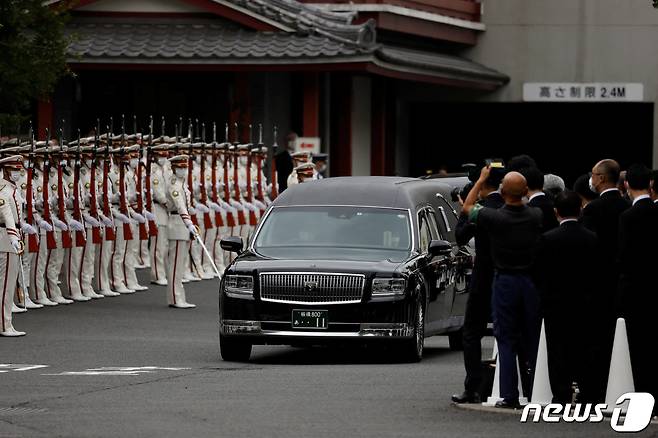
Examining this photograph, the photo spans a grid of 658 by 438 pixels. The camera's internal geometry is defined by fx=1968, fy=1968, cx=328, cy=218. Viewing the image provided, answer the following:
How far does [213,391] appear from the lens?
50.8 feet

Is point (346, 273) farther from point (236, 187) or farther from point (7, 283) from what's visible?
point (236, 187)

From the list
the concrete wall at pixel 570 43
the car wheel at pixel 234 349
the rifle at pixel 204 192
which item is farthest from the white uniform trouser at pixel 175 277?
the concrete wall at pixel 570 43

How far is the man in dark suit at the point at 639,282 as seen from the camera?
1398cm

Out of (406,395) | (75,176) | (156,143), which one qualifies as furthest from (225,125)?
(406,395)

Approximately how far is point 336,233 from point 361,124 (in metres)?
21.8

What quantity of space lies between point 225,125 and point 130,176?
323 inches

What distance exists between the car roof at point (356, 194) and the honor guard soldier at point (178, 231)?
6.12m

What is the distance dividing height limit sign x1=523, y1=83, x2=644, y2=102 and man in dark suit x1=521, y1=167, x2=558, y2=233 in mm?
28181

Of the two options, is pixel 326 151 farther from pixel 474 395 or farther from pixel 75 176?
pixel 474 395

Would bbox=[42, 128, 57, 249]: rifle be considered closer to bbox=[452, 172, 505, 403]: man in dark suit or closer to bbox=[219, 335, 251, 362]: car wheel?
bbox=[219, 335, 251, 362]: car wheel

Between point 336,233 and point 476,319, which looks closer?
point 476,319

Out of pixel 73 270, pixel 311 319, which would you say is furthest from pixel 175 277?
pixel 311 319

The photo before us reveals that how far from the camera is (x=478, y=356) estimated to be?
14.6 m

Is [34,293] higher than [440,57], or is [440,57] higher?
[440,57]
